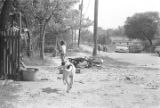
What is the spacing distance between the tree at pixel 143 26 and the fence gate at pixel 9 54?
5268 centimetres

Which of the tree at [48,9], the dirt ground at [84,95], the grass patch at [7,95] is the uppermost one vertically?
the tree at [48,9]

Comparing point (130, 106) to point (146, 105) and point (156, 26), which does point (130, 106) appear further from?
point (156, 26)

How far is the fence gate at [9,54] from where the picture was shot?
11.1 metres

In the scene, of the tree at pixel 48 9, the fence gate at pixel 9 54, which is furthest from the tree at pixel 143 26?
the fence gate at pixel 9 54

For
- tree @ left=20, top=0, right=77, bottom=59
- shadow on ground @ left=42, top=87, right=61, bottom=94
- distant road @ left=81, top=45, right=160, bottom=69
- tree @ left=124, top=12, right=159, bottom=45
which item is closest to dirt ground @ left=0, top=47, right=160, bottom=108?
shadow on ground @ left=42, top=87, right=61, bottom=94

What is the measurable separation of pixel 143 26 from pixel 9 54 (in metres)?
53.9

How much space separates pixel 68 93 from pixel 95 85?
6.94ft

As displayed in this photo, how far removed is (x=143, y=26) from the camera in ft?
203

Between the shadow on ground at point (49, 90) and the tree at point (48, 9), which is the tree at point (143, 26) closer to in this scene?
the tree at point (48, 9)

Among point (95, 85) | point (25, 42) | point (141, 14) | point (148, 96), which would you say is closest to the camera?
point (148, 96)

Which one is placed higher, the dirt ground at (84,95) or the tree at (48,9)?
the tree at (48,9)

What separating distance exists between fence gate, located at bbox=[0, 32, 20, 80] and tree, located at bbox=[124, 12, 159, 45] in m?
52.7

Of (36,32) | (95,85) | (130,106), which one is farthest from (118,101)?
(36,32)

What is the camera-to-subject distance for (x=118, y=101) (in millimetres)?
7918
